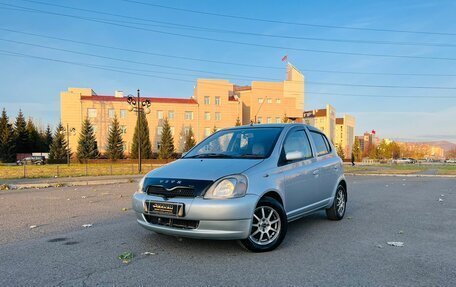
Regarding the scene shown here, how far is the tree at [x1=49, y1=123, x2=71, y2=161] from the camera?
56.1m

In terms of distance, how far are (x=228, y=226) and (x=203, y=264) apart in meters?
0.52

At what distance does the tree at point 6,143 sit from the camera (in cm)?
5594

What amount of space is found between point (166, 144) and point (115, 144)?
8.62 m

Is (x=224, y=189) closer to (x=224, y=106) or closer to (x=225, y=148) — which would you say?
(x=225, y=148)

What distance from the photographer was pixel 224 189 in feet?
13.7

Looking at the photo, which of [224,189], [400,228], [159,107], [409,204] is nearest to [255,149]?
[224,189]

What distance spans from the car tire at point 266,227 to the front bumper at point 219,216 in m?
0.23

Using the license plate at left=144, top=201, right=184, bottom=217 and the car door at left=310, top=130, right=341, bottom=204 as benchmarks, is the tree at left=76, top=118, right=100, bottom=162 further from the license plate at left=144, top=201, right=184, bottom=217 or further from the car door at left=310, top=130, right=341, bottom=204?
the license plate at left=144, top=201, right=184, bottom=217

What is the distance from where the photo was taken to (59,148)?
57.4 m

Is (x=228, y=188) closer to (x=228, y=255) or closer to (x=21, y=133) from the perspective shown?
(x=228, y=255)

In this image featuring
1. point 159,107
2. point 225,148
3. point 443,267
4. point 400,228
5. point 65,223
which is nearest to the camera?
point 443,267

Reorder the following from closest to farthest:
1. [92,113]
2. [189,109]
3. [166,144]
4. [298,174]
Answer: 1. [298,174]
2. [166,144]
3. [92,113]
4. [189,109]

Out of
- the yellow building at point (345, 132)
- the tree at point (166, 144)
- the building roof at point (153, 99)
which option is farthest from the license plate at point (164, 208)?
the yellow building at point (345, 132)

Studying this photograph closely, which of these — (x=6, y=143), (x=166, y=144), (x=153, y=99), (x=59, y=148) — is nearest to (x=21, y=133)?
(x=6, y=143)
